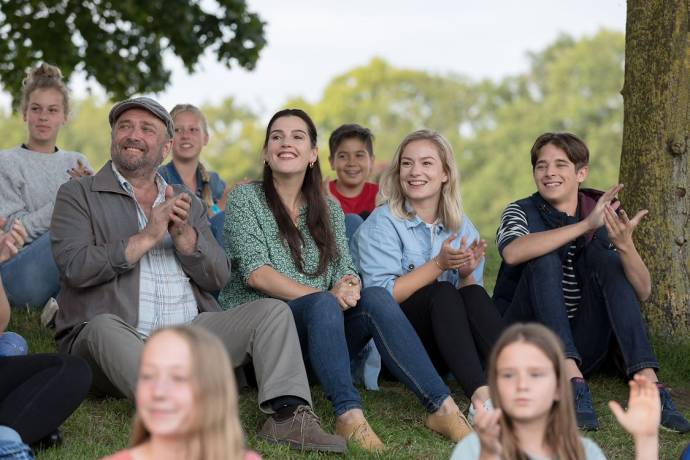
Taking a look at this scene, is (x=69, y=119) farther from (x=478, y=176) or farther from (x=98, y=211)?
(x=478, y=176)

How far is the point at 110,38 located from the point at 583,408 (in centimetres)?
1029

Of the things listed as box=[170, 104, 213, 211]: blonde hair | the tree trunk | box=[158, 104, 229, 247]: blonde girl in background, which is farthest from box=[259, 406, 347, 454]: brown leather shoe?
box=[170, 104, 213, 211]: blonde hair

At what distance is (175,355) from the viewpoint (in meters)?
2.78

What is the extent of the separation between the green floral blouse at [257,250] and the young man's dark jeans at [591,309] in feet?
3.11

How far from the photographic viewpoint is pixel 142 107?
5.31 meters

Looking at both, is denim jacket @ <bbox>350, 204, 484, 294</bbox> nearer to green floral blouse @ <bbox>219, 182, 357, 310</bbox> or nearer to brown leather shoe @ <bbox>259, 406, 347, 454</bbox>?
green floral blouse @ <bbox>219, 182, 357, 310</bbox>

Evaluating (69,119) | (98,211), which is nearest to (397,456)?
(98,211)

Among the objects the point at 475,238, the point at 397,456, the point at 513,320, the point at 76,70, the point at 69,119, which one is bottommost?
the point at 397,456

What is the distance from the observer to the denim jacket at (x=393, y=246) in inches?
220

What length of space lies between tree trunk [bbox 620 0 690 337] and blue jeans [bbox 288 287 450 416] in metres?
2.04

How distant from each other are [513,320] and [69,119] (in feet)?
10.4

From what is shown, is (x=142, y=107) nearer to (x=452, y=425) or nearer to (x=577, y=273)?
(x=452, y=425)

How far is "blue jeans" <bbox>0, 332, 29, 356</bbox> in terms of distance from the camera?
488 cm

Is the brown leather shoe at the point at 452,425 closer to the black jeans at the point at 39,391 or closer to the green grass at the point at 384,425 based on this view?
the green grass at the point at 384,425
